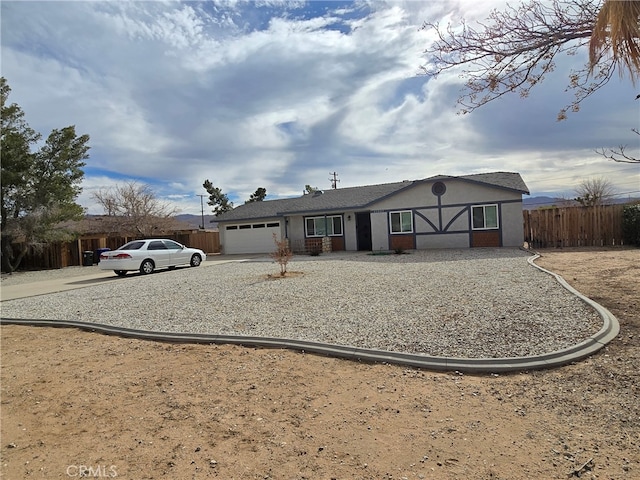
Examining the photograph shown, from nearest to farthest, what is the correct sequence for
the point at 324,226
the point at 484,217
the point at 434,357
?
the point at 434,357
the point at 484,217
the point at 324,226

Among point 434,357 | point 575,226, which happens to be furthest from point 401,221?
point 434,357

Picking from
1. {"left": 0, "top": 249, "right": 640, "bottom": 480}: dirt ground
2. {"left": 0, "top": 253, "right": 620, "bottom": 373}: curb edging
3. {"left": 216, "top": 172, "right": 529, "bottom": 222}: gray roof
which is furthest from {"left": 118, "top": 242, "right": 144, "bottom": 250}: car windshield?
{"left": 0, "top": 249, "right": 640, "bottom": 480}: dirt ground

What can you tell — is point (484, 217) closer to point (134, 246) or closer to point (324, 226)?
point (324, 226)

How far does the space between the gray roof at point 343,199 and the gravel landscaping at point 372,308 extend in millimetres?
8664

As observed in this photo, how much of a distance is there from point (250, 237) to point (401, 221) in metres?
11.0

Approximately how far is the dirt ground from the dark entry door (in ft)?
59.4

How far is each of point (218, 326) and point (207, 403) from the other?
2832mm

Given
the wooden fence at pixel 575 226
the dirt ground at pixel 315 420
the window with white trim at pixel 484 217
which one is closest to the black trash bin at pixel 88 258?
the dirt ground at pixel 315 420

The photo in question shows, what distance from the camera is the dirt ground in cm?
278

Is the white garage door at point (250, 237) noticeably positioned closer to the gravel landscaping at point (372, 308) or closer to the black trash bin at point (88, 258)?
the black trash bin at point (88, 258)

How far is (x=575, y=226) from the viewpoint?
733 inches

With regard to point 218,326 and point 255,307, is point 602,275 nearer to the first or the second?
point 255,307

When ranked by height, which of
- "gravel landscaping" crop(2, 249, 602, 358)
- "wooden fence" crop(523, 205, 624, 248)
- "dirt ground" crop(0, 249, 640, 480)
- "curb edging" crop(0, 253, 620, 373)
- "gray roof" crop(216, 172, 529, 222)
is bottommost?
"dirt ground" crop(0, 249, 640, 480)

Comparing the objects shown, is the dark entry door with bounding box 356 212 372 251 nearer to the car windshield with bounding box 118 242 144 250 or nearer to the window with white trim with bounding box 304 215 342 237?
the window with white trim with bounding box 304 215 342 237
